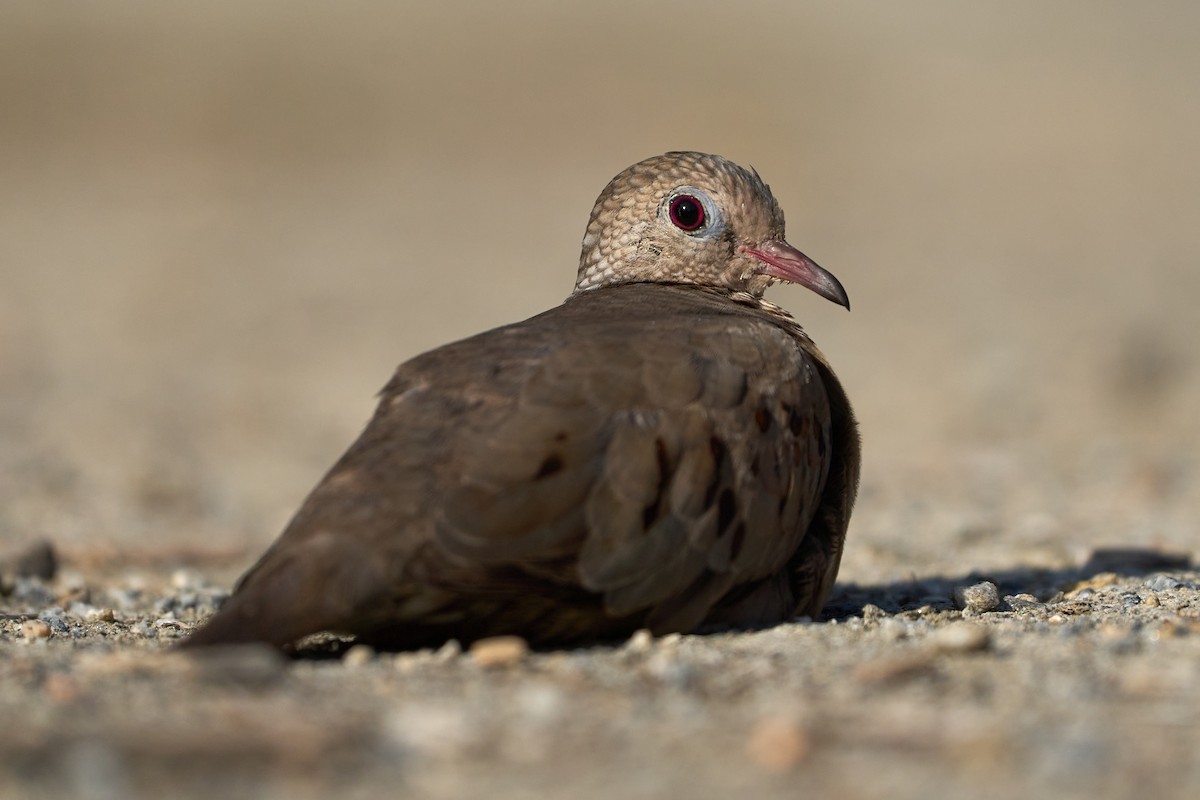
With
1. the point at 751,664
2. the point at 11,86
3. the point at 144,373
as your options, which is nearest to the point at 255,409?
the point at 144,373

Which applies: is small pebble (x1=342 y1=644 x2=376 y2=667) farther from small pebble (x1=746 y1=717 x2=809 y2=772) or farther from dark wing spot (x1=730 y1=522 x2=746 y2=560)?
small pebble (x1=746 y1=717 x2=809 y2=772)

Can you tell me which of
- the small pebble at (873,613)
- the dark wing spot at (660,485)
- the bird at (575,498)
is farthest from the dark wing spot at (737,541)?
the small pebble at (873,613)

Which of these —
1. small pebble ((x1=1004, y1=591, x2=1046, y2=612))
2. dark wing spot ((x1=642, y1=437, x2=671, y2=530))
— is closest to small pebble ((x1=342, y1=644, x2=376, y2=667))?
dark wing spot ((x1=642, y1=437, x2=671, y2=530))

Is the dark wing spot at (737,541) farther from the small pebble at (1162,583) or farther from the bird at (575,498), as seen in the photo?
the small pebble at (1162,583)

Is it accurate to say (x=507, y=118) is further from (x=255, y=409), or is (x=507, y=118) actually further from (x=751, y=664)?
(x=751, y=664)

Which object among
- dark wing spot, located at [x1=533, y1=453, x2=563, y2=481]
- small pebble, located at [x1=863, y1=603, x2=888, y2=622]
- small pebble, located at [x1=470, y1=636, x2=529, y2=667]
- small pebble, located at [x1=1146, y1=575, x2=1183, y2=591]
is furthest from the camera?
small pebble, located at [x1=1146, y1=575, x2=1183, y2=591]
